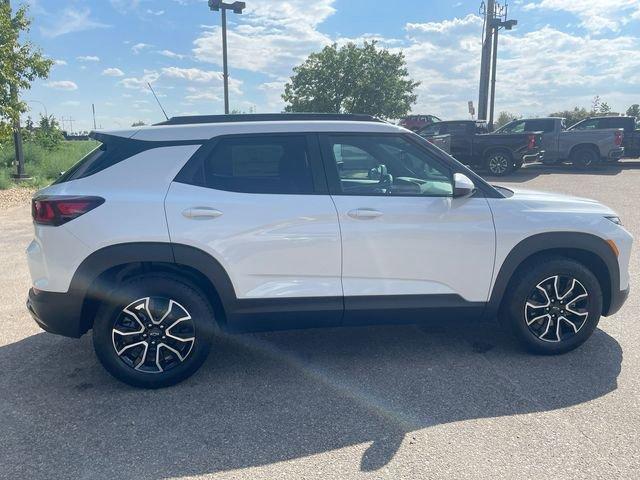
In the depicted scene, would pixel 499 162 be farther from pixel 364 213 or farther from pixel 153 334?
pixel 153 334

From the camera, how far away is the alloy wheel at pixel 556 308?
3750 millimetres

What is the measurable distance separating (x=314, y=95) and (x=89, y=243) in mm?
32142

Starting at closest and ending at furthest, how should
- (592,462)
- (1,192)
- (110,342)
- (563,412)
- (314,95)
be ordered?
(592,462) < (563,412) < (110,342) < (1,192) < (314,95)

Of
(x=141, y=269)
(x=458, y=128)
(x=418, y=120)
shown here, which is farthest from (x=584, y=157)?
(x=141, y=269)

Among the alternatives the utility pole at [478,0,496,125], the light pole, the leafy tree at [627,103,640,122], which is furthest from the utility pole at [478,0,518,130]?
the leafy tree at [627,103,640,122]

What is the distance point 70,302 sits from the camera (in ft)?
10.7

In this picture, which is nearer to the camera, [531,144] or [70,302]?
[70,302]

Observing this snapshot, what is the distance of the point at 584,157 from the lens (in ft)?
58.2

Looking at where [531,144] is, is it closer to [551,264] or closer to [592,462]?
[551,264]

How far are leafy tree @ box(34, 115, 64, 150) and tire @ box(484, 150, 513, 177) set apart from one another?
44.8 ft

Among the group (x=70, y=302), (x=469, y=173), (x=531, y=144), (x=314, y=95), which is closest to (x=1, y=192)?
(x=70, y=302)

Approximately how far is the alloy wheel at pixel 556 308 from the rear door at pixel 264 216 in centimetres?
150

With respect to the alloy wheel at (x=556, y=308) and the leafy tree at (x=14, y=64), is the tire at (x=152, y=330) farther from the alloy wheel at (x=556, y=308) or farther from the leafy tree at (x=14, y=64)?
the leafy tree at (x=14, y=64)

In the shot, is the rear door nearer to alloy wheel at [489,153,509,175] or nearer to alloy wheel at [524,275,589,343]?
alloy wheel at [524,275,589,343]
